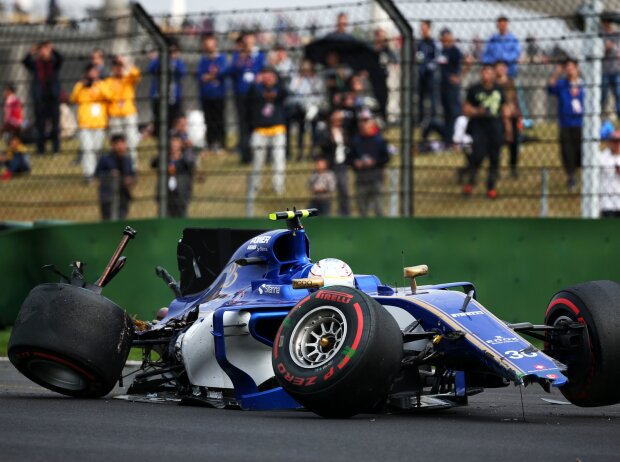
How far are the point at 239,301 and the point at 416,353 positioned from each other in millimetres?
1350

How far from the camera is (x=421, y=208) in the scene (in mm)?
15516

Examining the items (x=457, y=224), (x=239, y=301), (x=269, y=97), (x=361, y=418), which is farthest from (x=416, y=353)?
(x=269, y=97)

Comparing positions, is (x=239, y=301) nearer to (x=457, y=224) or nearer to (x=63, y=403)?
(x=63, y=403)

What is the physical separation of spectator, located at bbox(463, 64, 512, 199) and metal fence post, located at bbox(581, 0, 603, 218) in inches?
37.5

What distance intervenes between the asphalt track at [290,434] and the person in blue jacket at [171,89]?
18.8 feet

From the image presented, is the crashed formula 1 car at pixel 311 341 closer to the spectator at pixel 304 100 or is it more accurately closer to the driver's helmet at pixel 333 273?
the driver's helmet at pixel 333 273

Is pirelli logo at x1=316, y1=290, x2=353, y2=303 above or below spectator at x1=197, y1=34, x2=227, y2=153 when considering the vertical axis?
below

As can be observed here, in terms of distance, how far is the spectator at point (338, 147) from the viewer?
1443 centimetres

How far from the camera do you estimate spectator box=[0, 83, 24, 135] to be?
15.8m

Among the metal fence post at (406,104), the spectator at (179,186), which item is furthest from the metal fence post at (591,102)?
the spectator at (179,186)

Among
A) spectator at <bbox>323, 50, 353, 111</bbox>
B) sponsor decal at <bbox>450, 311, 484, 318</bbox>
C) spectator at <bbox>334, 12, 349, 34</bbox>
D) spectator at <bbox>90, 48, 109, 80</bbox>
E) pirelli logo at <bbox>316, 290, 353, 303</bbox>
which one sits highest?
spectator at <bbox>334, 12, 349, 34</bbox>

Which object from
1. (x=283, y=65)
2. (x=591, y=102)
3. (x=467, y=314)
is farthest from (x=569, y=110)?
(x=467, y=314)

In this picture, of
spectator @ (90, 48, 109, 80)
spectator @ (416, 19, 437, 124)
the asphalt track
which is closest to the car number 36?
the asphalt track

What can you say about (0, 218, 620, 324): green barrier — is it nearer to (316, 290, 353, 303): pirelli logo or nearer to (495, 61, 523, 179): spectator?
(495, 61, 523, 179): spectator
